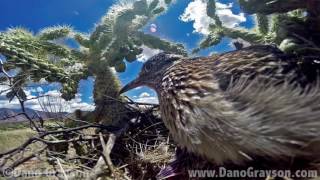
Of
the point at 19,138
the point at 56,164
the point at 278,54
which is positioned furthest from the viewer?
the point at 19,138

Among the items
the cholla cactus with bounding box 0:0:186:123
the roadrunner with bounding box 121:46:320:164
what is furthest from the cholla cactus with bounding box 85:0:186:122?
the roadrunner with bounding box 121:46:320:164

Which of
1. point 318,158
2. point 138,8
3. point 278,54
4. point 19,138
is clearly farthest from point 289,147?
point 19,138

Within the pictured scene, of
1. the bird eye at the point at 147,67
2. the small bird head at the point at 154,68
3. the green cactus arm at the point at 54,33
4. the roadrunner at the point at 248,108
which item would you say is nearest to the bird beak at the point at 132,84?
the small bird head at the point at 154,68

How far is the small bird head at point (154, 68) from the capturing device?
2418mm

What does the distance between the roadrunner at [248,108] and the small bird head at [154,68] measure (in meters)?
0.52

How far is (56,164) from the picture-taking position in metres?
2.04

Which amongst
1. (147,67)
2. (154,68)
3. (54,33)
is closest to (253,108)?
(154,68)

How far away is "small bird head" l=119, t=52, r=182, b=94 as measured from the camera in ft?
7.93

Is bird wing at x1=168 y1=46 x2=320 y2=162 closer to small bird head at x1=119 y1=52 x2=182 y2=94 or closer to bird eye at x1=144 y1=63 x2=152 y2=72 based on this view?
small bird head at x1=119 y1=52 x2=182 y2=94

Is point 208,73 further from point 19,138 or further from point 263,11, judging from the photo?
point 19,138

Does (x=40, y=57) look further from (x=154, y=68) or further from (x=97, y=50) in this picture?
(x=154, y=68)

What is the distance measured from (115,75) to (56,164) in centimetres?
167

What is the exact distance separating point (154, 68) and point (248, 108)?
1.12 m

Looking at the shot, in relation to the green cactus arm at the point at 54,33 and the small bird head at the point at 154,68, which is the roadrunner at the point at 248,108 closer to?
the small bird head at the point at 154,68
